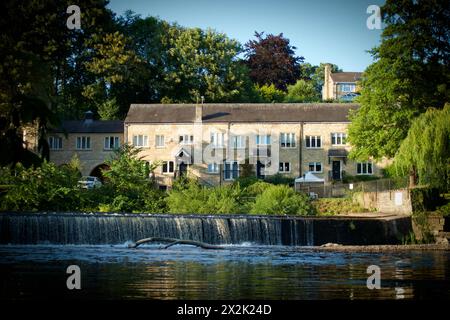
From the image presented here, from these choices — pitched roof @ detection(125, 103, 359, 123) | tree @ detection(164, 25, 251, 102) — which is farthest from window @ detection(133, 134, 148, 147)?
tree @ detection(164, 25, 251, 102)

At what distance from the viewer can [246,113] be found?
63719 millimetres

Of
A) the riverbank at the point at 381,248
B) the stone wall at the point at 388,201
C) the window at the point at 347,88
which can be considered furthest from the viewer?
the window at the point at 347,88

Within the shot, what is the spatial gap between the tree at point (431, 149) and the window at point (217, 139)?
27744mm

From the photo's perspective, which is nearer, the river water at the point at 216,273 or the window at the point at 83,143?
the river water at the point at 216,273

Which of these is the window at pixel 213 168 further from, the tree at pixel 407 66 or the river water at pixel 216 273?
the river water at pixel 216 273

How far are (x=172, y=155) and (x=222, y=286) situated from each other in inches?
1860

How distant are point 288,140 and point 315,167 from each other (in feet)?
10.8

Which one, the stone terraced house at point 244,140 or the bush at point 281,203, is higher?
the stone terraced house at point 244,140

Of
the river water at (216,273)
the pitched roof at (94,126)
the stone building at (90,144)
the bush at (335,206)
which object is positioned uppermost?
the pitched roof at (94,126)

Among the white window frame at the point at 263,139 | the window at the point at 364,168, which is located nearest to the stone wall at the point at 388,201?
the window at the point at 364,168

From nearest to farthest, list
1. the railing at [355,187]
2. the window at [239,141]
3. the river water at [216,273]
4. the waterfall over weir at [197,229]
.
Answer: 1. the river water at [216,273]
2. the waterfall over weir at [197,229]
3. the railing at [355,187]
4. the window at [239,141]

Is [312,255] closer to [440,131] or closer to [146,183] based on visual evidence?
[440,131]

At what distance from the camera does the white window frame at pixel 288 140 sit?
206 ft
